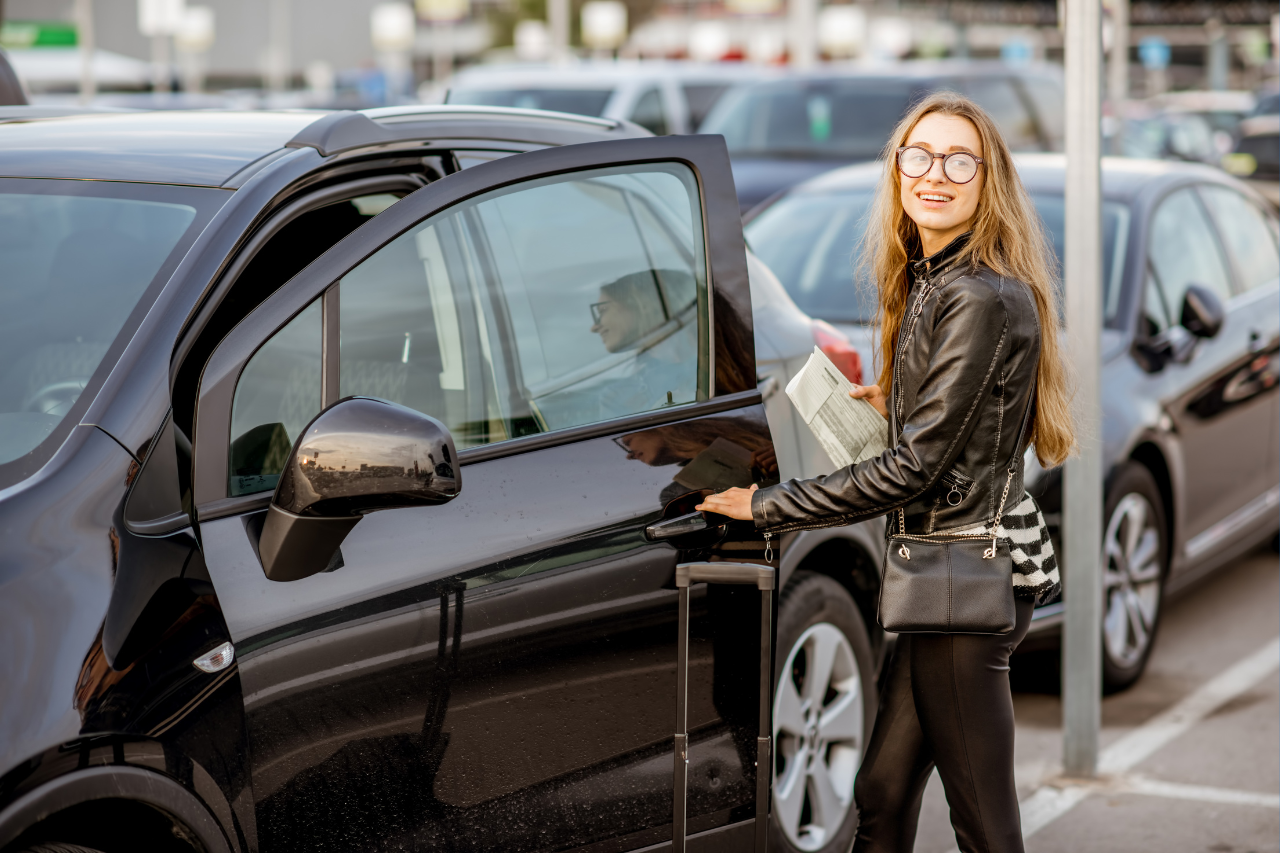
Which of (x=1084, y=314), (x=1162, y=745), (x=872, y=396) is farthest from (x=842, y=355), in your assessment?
(x=1162, y=745)

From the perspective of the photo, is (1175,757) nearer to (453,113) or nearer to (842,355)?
(842,355)

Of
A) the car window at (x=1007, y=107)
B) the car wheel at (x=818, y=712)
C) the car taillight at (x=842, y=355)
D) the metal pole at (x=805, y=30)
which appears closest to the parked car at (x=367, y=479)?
the car wheel at (x=818, y=712)

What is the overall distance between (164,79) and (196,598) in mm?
35854

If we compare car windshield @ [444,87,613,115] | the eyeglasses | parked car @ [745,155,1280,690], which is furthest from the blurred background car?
the eyeglasses

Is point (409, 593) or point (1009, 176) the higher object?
point (1009, 176)

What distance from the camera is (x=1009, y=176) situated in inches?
112

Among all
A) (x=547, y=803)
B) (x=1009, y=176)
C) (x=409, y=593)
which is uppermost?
(x=1009, y=176)

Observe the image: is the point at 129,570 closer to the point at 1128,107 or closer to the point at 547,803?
the point at 547,803

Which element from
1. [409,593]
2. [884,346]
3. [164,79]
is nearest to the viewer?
[409,593]

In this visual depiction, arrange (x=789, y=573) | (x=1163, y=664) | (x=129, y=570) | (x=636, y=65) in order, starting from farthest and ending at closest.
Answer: (x=636, y=65)
(x=1163, y=664)
(x=789, y=573)
(x=129, y=570)

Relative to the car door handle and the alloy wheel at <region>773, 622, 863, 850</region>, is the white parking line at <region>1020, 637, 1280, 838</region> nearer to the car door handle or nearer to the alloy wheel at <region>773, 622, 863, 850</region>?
the alloy wheel at <region>773, 622, 863, 850</region>

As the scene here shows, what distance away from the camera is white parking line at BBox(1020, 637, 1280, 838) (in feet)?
14.3

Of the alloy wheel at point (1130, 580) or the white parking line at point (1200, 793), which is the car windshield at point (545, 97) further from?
the white parking line at point (1200, 793)

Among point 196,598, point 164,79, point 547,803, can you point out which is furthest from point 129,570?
point 164,79
